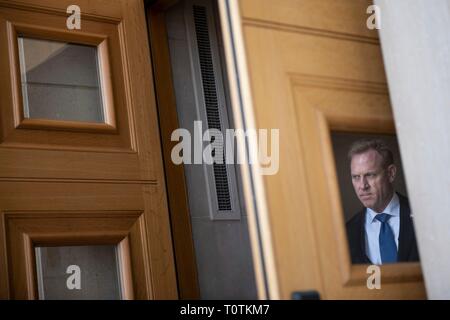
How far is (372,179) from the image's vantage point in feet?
7.99

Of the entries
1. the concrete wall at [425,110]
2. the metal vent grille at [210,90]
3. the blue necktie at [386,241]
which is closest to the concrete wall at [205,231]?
the metal vent grille at [210,90]

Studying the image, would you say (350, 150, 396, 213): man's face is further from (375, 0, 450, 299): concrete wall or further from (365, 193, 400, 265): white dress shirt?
(375, 0, 450, 299): concrete wall

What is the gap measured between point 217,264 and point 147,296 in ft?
1.56

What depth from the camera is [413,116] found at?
2295mm

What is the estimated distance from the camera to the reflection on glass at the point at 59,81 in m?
2.79

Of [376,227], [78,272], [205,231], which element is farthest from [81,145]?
[376,227]

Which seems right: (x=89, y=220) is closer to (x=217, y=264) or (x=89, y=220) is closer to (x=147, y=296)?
(x=147, y=296)

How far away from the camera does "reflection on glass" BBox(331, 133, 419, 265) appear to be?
225 cm

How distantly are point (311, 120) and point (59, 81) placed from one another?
43.9 inches

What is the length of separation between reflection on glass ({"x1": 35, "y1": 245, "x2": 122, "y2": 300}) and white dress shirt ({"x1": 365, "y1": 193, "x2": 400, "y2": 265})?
94cm

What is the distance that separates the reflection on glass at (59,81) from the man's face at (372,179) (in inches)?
41.3

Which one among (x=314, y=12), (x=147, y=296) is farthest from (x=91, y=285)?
(x=314, y=12)

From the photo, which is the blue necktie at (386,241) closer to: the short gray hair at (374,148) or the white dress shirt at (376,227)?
the white dress shirt at (376,227)

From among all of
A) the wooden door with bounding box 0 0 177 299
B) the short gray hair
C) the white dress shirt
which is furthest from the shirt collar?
the wooden door with bounding box 0 0 177 299
